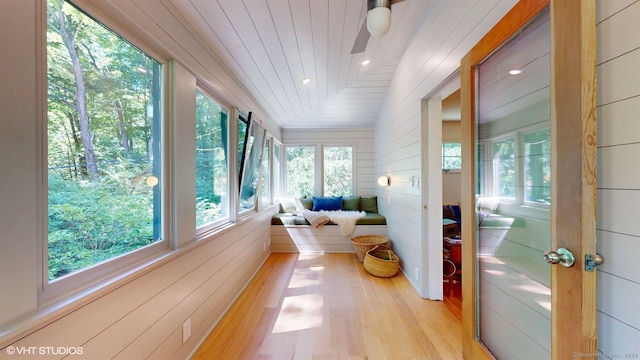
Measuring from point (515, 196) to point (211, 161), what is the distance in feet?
7.42

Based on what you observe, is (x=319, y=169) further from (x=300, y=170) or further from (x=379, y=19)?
(x=379, y=19)

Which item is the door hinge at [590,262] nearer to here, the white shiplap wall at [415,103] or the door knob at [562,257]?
the door knob at [562,257]

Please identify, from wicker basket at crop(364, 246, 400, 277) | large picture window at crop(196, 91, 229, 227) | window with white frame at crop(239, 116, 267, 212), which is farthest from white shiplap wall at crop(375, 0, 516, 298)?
large picture window at crop(196, 91, 229, 227)

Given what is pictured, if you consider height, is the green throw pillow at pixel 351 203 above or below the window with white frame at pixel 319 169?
below

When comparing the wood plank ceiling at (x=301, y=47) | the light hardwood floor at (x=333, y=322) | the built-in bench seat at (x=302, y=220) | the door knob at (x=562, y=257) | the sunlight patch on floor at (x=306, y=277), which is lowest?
the sunlight patch on floor at (x=306, y=277)

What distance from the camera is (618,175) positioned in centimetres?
81

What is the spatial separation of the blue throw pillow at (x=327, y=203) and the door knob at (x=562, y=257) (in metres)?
3.78

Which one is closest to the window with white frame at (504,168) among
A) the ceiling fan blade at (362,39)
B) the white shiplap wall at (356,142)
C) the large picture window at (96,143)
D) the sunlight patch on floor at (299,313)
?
the ceiling fan blade at (362,39)

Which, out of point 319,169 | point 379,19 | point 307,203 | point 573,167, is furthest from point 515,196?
point 319,169

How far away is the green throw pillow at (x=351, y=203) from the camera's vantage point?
4688 millimetres

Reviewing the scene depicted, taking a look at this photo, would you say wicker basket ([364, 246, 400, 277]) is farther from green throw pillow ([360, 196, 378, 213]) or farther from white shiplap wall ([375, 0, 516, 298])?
green throw pillow ([360, 196, 378, 213])

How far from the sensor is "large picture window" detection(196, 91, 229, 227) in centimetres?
193

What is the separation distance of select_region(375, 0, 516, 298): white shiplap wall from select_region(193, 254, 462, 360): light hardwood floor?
42 cm

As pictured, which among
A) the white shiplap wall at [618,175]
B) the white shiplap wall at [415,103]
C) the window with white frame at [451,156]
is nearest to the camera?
the white shiplap wall at [618,175]
